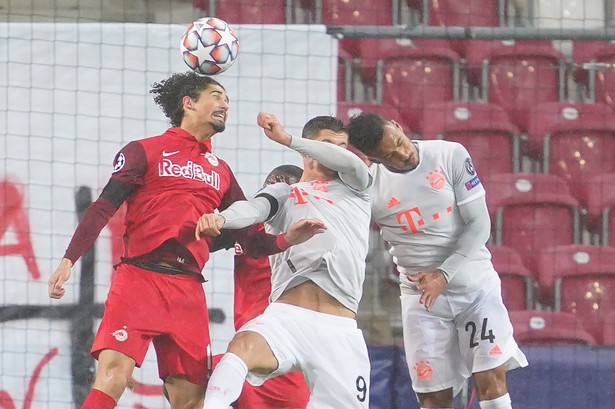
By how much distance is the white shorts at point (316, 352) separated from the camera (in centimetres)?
445

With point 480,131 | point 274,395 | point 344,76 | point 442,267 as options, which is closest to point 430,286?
point 442,267

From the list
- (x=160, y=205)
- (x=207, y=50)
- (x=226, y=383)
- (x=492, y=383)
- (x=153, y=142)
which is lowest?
(x=492, y=383)

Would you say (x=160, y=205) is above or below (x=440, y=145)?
below

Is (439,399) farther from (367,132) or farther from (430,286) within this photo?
(367,132)

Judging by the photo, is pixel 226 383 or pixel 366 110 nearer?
pixel 226 383

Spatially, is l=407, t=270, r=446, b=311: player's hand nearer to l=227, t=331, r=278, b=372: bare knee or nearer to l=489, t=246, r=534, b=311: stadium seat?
l=227, t=331, r=278, b=372: bare knee

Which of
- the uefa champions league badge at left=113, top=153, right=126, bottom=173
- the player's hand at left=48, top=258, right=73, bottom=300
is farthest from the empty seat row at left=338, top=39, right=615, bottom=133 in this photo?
the player's hand at left=48, top=258, right=73, bottom=300

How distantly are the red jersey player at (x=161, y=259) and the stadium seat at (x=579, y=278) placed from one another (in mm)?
2893

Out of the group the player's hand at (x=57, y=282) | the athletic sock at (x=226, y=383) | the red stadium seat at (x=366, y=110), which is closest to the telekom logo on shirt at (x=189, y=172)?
the player's hand at (x=57, y=282)

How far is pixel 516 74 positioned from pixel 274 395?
3583 mm

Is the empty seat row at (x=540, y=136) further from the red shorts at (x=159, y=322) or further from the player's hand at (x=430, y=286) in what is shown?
the red shorts at (x=159, y=322)

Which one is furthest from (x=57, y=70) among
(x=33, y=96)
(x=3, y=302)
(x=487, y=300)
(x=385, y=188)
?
(x=487, y=300)

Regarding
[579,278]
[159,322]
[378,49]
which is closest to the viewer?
[159,322]

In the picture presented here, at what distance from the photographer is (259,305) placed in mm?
5254
